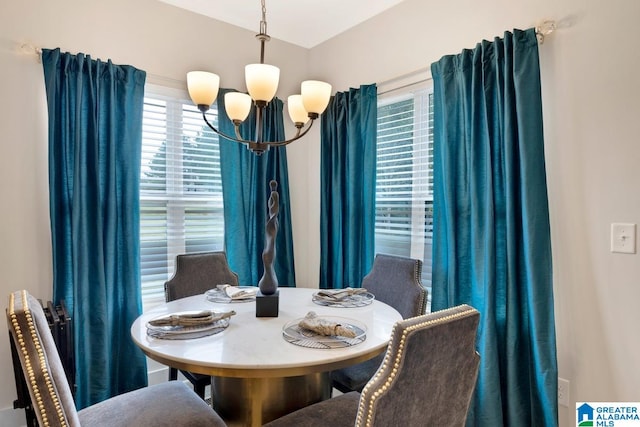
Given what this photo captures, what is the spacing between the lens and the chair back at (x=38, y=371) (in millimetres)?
943

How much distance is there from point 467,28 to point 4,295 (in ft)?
9.91

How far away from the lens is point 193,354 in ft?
4.18

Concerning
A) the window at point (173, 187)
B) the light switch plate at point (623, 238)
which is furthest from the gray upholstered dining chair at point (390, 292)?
the window at point (173, 187)

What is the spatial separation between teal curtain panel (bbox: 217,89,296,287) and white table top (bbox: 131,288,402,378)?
111 cm

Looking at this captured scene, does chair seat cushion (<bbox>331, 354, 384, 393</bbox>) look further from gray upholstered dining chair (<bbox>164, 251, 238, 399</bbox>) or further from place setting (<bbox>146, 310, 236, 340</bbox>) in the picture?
gray upholstered dining chair (<bbox>164, 251, 238, 399</bbox>)

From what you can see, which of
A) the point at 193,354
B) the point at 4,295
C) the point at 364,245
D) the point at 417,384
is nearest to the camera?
the point at 417,384

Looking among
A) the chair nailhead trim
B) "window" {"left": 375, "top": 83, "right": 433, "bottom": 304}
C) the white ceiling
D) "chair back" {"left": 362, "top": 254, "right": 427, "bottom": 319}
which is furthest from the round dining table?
the white ceiling

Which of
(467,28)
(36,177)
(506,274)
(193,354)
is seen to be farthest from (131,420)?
(467,28)

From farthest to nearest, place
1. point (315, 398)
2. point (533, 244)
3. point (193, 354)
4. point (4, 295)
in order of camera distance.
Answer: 1. point (4, 295)
2. point (533, 244)
3. point (315, 398)
4. point (193, 354)

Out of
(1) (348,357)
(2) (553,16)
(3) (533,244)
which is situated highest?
(2) (553,16)

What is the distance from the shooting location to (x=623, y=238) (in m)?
1.64

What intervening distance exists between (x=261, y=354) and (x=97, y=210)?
60.0 inches

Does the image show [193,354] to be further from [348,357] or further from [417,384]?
[417,384]

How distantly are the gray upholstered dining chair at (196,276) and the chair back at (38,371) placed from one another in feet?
3.87
